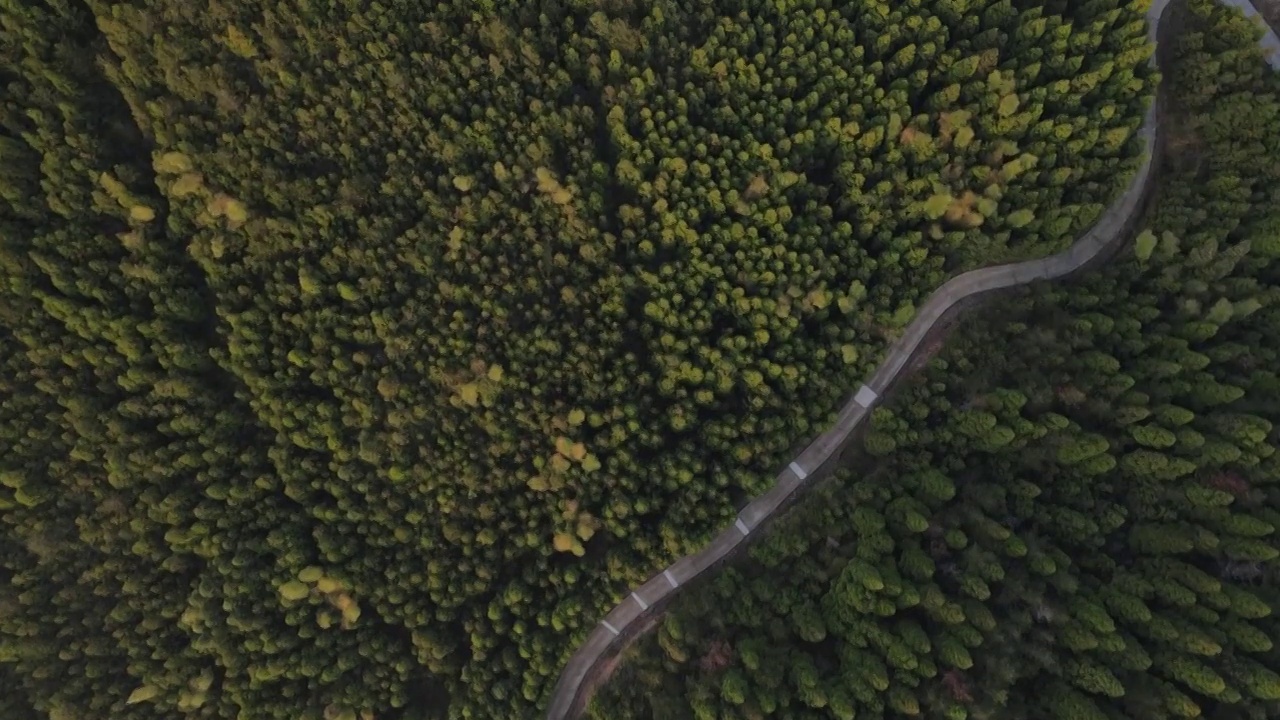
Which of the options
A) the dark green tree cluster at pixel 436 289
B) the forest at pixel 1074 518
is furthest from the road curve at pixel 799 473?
the dark green tree cluster at pixel 436 289

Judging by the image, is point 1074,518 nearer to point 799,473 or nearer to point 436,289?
point 799,473

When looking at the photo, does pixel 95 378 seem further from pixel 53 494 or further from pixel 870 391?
pixel 870 391

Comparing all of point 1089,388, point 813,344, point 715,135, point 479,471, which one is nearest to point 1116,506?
point 1089,388

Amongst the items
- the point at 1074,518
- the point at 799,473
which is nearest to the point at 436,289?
the point at 799,473

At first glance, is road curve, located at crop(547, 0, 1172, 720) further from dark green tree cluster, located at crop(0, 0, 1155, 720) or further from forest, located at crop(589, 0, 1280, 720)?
dark green tree cluster, located at crop(0, 0, 1155, 720)

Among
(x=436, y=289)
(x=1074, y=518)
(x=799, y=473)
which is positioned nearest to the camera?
(x=1074, y=518)

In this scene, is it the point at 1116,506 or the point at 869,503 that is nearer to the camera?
the point at 1116,506
